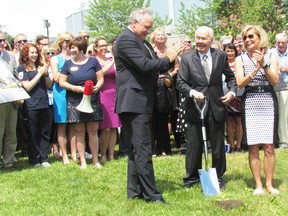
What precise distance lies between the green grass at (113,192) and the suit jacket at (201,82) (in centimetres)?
100

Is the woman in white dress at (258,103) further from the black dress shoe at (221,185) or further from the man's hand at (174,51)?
the man's hand at (174,51)

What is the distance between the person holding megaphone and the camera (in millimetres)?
8391

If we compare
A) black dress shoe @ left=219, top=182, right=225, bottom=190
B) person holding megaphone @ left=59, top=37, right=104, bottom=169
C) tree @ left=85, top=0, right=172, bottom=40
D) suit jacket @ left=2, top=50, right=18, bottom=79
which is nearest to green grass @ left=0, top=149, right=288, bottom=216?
black dress shoe @ left=219, top=182, right=225, bottom=190

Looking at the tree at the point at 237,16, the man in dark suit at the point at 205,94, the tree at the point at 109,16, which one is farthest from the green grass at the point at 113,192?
the tree at the point at 109,16

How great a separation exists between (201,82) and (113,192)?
5.87 feet

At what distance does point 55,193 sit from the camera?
6.70 meters

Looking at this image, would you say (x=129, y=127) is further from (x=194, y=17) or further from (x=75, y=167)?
(x=194, y=17)

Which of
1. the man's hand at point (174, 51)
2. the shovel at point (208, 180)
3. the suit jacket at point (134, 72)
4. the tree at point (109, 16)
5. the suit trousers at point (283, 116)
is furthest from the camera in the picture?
the tree at point (109, 16)

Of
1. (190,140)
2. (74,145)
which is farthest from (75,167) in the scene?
(190,140)

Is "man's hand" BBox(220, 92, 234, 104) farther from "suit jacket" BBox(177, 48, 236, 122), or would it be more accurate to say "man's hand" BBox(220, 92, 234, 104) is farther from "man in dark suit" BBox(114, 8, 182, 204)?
"man in dark suit" BBox(114, 8, 182, 204)

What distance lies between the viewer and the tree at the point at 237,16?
32594 mm

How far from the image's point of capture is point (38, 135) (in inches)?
354

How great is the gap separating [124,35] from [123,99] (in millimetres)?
716

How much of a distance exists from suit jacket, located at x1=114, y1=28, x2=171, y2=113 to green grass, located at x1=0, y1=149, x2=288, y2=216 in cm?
113
